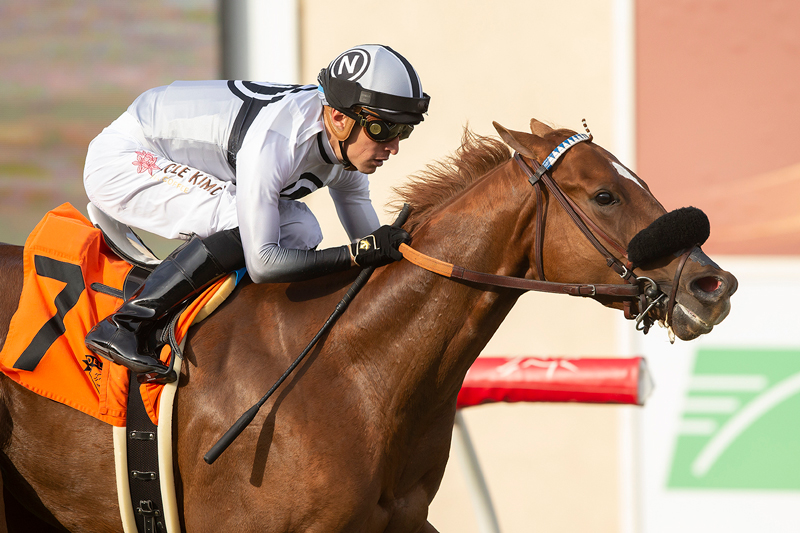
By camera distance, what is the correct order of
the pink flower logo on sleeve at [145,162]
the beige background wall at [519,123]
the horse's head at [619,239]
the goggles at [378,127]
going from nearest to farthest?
the horse's head at [619,239] < the goggles at [378,127] < the pink flower logo on sleeve at [145,162] < the beige background wall at [519,123]

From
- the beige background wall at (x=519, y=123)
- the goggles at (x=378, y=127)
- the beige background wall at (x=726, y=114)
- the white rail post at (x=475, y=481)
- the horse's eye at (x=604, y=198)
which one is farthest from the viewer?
the beige background wall at (x=519, y=123)

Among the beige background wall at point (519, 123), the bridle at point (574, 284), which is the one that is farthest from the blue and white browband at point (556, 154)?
the beige background wall at point (519, 123)

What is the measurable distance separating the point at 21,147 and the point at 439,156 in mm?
2797

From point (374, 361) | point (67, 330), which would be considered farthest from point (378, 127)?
point (67, 330)

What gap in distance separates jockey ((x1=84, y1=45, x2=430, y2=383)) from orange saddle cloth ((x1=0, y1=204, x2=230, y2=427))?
8cm

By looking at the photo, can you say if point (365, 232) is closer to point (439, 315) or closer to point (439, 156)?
point (439, 315)

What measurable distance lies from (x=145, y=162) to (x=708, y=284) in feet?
5.88

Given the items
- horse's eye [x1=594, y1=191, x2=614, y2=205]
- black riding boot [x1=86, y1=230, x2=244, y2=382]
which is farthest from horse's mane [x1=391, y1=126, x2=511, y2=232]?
black riding boot [x1=86, y1=230, x2=244, y2=382]

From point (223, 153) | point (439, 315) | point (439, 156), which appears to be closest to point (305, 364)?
point (439, 315)

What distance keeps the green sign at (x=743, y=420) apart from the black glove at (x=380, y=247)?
126 inches

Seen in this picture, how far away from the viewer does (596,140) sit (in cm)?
505

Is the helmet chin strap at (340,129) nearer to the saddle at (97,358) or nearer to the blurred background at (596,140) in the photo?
the saddle at (97,358)

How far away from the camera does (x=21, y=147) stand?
5.14 metres

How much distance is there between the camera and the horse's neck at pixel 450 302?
2.22 m
